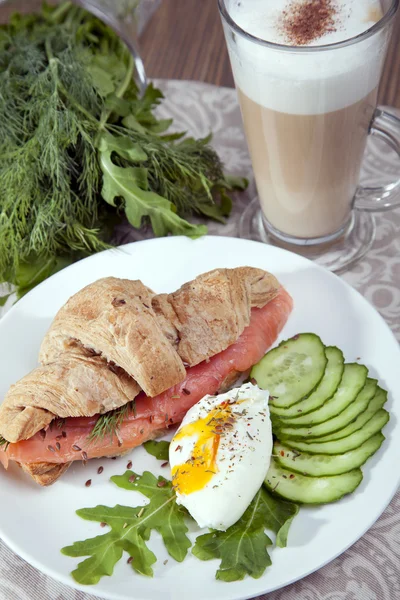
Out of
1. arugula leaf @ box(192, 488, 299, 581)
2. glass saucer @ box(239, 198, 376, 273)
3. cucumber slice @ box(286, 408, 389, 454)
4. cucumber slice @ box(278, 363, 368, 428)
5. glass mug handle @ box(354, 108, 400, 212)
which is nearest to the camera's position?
arugula leaf @ box(192, 488, 299, 581)

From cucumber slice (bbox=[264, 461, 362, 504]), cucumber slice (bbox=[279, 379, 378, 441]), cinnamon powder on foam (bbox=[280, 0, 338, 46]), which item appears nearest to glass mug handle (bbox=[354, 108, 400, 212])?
cinnamon powder on foam (bbox=[280, 0, 338, 46])

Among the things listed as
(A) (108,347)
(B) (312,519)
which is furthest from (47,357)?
(B) (312,519)

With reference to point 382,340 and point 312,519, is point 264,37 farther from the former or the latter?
point 312,519

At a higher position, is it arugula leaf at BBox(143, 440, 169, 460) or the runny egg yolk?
the runny egg yolk

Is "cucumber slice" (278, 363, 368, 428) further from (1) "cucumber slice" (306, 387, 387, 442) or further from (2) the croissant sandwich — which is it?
(2) the croissant sandwich

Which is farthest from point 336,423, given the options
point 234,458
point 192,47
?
point 192,47

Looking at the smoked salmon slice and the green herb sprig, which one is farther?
the smoked salmon slice

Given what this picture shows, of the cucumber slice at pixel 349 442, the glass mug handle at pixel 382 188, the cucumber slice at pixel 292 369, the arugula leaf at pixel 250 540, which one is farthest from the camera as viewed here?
the glass mug handle at pixel 382 188

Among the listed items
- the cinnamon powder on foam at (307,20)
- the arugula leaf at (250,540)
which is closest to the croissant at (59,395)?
the arugula leaf at (250,540)

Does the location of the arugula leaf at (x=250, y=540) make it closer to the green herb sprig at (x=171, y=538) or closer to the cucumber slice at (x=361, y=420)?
the green herb sprig at (x=171, y=538)
